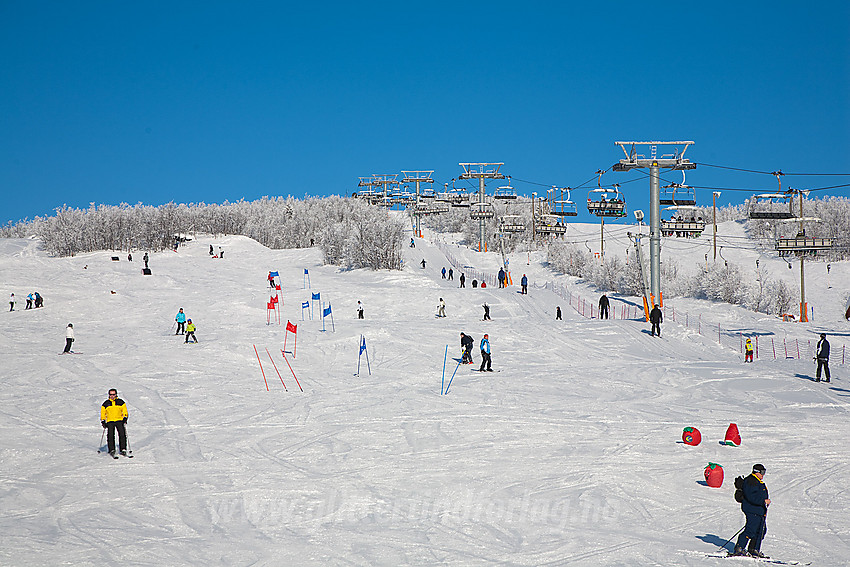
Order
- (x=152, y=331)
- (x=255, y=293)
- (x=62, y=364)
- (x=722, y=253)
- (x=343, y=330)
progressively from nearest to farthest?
(x=62, y=364)
(x=343, y=330)
(x=152, y=331)
(x=255, y=293)
(x=722, y=253)

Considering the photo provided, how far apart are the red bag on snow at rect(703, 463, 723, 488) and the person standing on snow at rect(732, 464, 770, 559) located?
3.07m

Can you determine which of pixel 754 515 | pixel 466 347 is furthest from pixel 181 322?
pixel 754 515

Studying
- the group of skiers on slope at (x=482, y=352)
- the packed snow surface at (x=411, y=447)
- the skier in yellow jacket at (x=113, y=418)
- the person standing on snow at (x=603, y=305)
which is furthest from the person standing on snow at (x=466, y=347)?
the person standing on snow at (x=603, y=305)

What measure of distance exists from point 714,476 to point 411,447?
19.7ft

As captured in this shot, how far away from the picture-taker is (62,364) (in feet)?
83.6

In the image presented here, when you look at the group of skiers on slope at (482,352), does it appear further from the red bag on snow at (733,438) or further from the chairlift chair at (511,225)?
the chairlift chair at (511,225)

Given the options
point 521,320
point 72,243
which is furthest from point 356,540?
point 72,243

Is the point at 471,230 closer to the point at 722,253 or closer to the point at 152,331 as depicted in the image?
the point at 722,253

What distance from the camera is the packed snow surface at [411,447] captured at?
988 cm

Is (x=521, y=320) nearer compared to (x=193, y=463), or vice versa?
(x=193, y=463)

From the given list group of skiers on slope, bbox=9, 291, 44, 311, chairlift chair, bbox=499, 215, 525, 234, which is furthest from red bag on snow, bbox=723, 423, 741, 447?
chairlift chair, bbox=499, 215, 525, 234

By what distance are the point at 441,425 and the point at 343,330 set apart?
54.3 feet

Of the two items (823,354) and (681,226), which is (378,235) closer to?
(681,226)

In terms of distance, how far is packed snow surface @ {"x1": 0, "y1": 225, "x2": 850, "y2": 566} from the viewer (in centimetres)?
988
